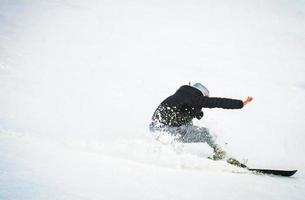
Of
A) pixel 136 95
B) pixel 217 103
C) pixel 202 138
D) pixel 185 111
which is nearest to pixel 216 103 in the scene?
pixel 217 103

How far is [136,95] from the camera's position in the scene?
25.6 ft

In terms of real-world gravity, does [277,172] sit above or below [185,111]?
below

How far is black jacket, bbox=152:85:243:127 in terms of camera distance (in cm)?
426

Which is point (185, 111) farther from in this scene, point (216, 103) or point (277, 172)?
point (277, 172)

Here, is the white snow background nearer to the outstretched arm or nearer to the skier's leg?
the skier's leg

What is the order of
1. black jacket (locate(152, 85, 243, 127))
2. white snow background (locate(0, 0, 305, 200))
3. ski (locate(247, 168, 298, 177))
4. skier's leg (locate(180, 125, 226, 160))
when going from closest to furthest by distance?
white snow background (locate(0, 0, 305, 200)) < ski (locate(247, 168, 298, 177)) < black jacket (locate(152, 85, 243, 127)) < skier's leg (locate(180, 125, 226, 160))

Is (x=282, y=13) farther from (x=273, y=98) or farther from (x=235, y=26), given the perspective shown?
(x=273, y=98)

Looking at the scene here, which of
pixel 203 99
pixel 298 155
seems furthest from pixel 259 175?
pixel 298 155

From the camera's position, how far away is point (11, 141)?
2980 millimetres

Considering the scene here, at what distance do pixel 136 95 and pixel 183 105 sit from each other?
12.0 feet

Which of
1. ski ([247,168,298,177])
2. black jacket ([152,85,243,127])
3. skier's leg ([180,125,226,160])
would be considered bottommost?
ski ([247,168,298,177])

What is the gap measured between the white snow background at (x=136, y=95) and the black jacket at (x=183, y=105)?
15.0 inches

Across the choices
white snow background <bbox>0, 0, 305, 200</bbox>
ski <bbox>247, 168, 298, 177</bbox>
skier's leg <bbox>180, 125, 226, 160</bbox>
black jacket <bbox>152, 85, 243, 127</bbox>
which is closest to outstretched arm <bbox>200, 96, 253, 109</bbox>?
black jacket <bbox>152, 85, 243, 127</bbox>

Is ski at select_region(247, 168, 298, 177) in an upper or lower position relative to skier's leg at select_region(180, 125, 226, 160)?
lower
